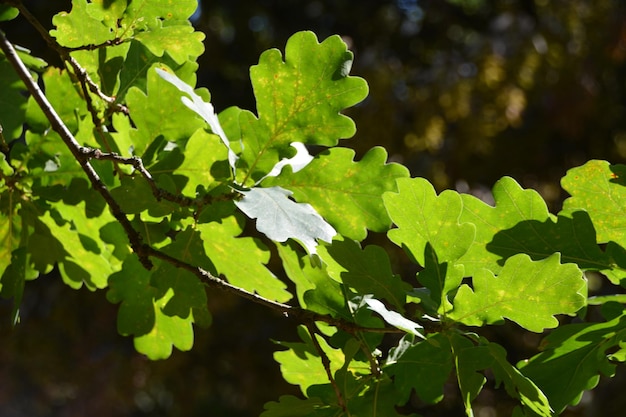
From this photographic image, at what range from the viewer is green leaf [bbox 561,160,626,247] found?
813mm

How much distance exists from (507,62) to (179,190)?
444 cm

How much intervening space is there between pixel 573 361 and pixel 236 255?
37 centimetres

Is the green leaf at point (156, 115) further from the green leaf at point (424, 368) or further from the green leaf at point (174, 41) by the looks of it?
the green leaf at point (424, 368)

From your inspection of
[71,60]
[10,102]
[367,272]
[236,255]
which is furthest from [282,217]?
[10,102]

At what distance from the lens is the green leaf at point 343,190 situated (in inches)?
33.8

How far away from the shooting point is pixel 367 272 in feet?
2.50

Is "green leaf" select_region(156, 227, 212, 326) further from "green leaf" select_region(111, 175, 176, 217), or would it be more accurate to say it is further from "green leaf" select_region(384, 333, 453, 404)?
"green leaf" select_region(384, 333, 453, 404)

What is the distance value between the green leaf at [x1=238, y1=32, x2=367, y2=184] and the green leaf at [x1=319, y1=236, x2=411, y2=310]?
0.13 m

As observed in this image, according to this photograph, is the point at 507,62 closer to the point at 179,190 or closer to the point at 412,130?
the point at 412,130

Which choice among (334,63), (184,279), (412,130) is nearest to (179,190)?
(184,279)

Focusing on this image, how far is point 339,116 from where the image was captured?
85cm

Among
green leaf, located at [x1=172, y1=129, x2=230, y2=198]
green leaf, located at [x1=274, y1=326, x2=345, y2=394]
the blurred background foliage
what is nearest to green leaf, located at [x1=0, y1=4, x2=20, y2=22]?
green leaf, located at [x1=172, y1=129, x2=230, y2=198]

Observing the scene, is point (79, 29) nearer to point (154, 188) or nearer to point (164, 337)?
point (154, 188)

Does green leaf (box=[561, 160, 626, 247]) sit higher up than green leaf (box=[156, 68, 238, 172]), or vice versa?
green leaf (box=[156, 68, 238, 172])
